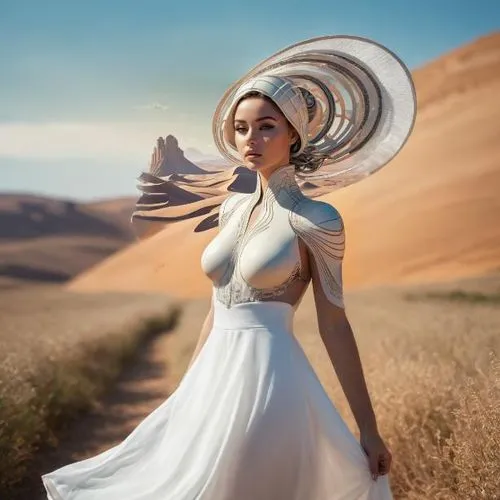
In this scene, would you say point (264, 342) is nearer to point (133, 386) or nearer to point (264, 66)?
point (264, 66)

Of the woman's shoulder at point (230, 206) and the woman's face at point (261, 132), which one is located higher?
the woman's face at point (261, 132)

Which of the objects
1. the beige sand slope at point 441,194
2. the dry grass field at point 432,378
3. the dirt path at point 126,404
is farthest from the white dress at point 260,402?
the beige sand slope at point 441,194

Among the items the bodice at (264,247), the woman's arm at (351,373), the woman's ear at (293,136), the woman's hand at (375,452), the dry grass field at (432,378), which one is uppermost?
the woman's ear at (293,136)

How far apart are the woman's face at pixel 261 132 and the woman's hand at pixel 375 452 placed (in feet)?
2.51

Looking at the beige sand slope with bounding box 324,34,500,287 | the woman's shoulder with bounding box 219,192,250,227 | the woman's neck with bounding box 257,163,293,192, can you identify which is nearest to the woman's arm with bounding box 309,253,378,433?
the woman's neck with bounding box 257,163,293,192

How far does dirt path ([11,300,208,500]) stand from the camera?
4.93 meters

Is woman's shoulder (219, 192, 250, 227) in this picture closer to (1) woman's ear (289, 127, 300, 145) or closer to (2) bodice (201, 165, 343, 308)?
(2) bodice (201, 165, 343, 308)

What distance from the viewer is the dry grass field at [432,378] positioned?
2.74 m

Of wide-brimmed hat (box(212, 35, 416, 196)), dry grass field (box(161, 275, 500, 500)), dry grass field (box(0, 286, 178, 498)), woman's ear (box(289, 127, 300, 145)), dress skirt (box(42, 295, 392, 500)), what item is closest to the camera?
dress skirt (box(42, 295, 392, 500))

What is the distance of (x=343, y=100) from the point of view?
2.13 m

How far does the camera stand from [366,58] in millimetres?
2035

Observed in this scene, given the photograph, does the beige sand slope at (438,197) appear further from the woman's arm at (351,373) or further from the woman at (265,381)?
the woman's arm at (351,373)

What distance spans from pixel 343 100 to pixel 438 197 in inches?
288

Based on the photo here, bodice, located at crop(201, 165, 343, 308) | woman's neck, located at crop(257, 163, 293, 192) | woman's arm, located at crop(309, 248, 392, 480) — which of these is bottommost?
woman's arm, located at crop(309, 248, 392, 480)
